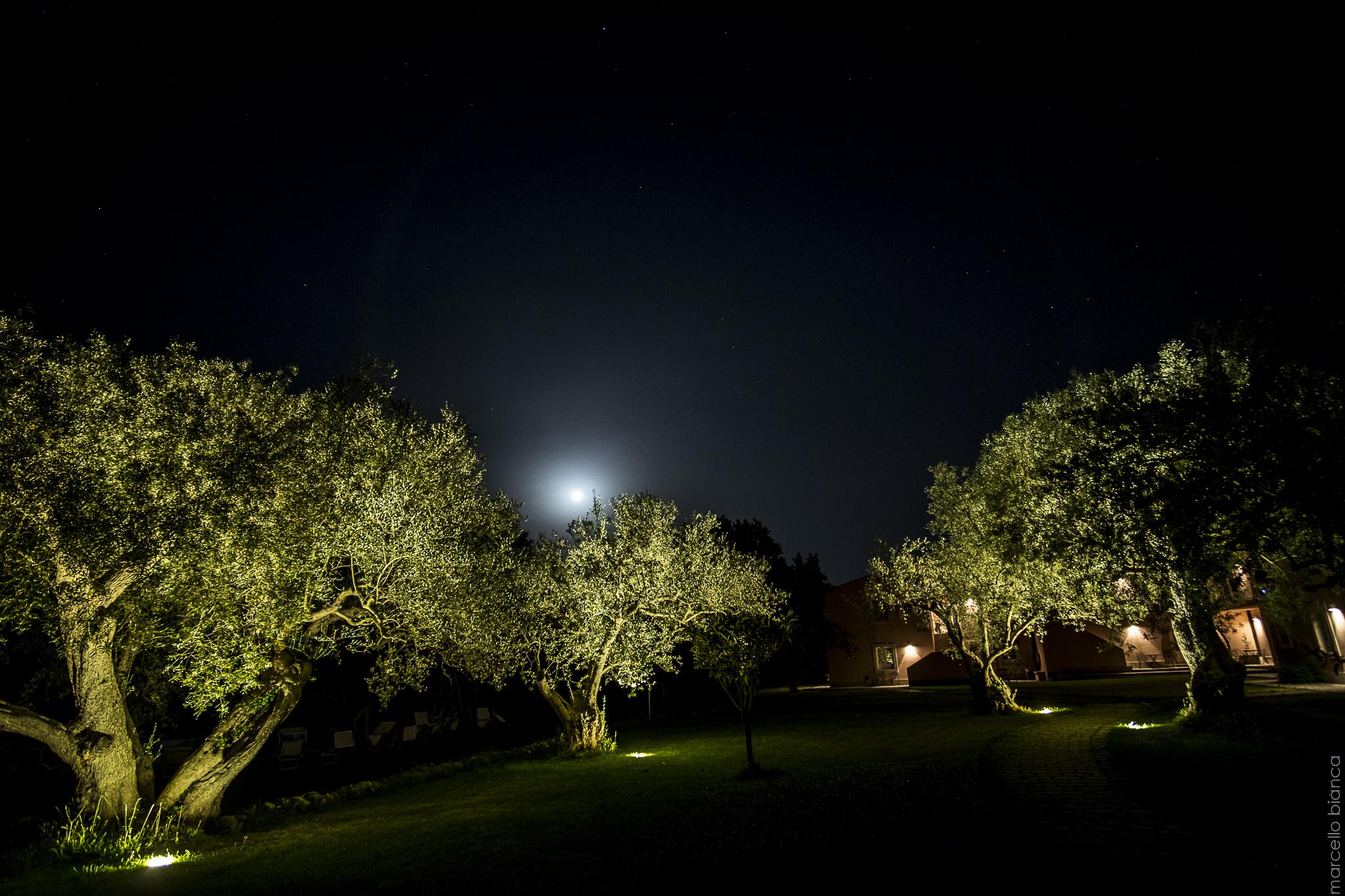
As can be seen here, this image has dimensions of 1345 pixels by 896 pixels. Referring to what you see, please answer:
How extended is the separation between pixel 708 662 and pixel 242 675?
1095cm

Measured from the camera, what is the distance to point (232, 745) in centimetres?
1432

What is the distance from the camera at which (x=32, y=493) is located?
35.1ft

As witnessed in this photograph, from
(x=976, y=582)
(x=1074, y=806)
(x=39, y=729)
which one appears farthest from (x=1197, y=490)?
(x=39, y=729)

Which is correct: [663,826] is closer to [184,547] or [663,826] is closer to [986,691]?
[184,547]

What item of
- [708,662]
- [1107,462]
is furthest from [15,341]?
[1107,462]

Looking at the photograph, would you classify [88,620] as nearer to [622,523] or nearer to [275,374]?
[275,374]

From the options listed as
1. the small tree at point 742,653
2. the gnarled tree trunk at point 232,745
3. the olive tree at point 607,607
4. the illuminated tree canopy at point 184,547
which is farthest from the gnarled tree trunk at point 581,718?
the gnarled tree trunk at point 232,745

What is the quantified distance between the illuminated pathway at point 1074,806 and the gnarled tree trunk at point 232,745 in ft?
49.3

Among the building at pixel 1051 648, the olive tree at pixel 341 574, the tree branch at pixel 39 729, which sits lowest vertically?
the building at pixel 1051 648

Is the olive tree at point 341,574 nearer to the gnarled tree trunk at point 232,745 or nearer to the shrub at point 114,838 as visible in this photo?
the gnarled tree trunk at point 232,745

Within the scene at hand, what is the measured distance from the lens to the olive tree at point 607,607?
75.0ft

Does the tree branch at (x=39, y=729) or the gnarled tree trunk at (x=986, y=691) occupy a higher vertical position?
the tree branch at (x=39, y=729)

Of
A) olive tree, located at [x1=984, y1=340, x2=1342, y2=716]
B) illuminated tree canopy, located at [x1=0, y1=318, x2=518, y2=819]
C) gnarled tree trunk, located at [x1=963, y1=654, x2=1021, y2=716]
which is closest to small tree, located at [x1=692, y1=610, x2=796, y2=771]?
illuminated tree canopy, located at [x1=0, y1=318, x2=518, y2=819]

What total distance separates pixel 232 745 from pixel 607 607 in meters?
11.7
